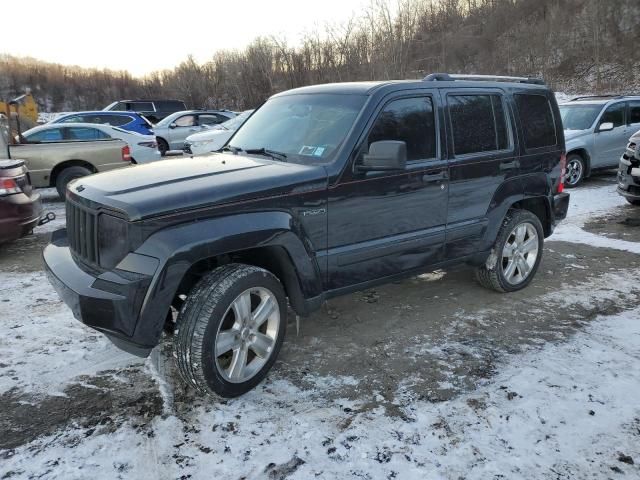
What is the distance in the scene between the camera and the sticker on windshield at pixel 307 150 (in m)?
3.74

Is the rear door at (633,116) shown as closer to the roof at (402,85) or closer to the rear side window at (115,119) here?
the roof at (402,85)

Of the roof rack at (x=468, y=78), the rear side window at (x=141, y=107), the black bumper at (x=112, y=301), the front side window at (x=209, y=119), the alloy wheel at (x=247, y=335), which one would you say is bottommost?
the alloy wheel at (x=247, y=335)

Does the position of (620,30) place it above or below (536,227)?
above

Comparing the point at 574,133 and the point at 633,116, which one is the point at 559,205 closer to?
the point at 574,133

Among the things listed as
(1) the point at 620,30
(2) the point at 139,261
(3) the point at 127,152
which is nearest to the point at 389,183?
(2) the point at 139,261

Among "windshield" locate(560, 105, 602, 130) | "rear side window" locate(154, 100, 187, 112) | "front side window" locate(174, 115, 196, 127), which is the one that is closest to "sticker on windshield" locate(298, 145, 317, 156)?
"windshield" locate(560, 105, 602, 130)

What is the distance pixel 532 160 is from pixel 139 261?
380cm

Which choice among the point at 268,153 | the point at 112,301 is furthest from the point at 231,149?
A: the point at 112,301

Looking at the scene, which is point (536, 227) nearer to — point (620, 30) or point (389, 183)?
point (389, 183)

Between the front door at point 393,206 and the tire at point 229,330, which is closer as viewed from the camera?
the tire at point 229,330

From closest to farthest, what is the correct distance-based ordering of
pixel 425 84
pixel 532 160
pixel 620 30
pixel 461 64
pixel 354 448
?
pixel 354 448
pixel 425 84
pixel 532 160
pixel 620 30
pixel 461 64

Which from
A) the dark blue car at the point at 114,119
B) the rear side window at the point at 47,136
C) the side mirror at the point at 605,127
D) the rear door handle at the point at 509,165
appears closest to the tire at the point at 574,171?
the side mirror at the point at 605,127

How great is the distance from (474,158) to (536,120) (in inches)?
44.1

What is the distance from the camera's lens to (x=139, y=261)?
9.31 feet
